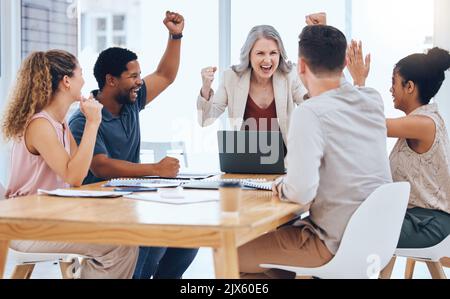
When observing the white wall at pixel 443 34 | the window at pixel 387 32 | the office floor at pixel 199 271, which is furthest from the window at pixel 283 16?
the office floor at pixel 199 271

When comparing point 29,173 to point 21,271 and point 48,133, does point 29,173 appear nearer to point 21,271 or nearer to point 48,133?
point 48,133

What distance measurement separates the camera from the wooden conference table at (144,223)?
5.71 feet

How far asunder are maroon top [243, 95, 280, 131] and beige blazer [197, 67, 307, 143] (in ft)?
0.09

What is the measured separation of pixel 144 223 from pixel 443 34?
3769mm

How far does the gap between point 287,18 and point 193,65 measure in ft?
2.91

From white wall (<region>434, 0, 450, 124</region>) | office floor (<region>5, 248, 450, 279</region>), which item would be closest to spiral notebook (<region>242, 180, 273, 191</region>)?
office floor (<region>5, 248, 450, 279</region>)

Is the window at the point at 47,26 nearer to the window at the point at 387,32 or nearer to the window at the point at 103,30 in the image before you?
the window at the point at 103,30

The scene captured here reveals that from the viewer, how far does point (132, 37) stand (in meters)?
6.55

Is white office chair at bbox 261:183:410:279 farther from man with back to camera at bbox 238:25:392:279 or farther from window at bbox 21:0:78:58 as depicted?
window at bbox 21:0:78:58

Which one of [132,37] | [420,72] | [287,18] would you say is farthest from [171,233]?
[132,37]

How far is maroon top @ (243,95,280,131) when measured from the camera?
3498 millimetres

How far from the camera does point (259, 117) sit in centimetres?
351

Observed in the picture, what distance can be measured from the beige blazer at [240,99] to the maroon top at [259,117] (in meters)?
0.03
